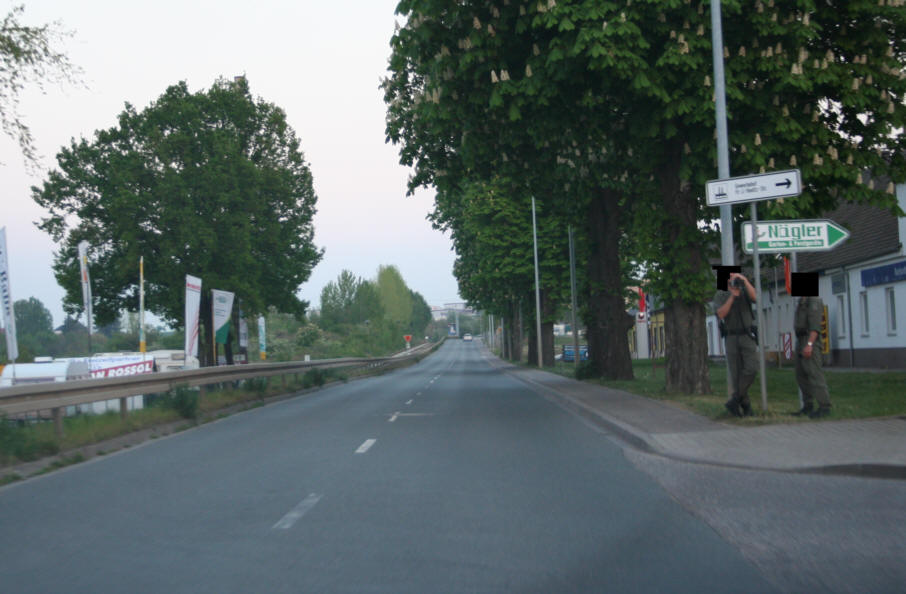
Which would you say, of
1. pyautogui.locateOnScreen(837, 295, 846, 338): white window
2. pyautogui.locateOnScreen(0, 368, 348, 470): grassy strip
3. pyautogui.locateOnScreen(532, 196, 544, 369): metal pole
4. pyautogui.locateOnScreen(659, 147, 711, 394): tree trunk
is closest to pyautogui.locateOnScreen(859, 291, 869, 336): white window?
pyautogui.locateOnScreen(837, 295, 846, 338): white window

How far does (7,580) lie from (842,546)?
16.7 feet

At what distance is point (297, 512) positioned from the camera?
7.40 meters

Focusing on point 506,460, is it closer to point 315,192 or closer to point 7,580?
point 7,580

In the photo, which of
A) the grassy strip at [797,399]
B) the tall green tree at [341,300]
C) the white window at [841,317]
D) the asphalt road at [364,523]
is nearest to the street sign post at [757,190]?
the grassy strip at [797,399]

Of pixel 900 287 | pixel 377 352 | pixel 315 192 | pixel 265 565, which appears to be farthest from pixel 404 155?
pixel 377 352

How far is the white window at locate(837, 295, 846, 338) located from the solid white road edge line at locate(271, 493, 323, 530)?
29.7 meters

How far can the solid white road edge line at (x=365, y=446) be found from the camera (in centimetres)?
1157

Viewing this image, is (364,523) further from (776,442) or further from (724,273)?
(724,273)

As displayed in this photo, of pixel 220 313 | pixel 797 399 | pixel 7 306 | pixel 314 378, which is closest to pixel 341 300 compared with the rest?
pixel 314 378

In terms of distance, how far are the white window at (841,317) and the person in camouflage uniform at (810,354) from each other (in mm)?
23053

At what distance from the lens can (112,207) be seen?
123 ft

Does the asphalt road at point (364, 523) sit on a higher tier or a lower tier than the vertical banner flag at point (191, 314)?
lower

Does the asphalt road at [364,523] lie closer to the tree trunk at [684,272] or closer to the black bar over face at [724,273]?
the black bar over face at [724,273]

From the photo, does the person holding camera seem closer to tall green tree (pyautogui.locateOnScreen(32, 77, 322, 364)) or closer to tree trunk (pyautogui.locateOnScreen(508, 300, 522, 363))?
tall green tree (pyautogui.locateOnScreen(32, 77, 322, 364))
